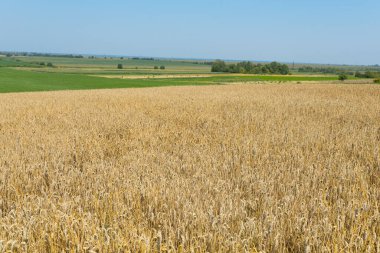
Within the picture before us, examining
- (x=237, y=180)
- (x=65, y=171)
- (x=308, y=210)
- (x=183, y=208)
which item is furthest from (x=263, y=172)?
(x=65, y=171)

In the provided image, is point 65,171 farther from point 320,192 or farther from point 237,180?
point 320,192

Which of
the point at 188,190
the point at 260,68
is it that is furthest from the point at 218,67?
the point at 188,190

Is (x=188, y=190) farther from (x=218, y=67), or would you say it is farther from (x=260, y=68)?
(x=218, y=67)

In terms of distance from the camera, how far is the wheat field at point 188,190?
276 cm

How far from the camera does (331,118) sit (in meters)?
11.3

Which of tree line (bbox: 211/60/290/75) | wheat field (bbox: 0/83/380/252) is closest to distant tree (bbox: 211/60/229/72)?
tree line (bbox: 211/60/290/75)

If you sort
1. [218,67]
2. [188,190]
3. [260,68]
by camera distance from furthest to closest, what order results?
1. [218,67]
2. [260,68]
3. [188,190]

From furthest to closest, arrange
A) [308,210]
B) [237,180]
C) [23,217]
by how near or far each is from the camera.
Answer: [237,180] → [308,210] → [23,217]

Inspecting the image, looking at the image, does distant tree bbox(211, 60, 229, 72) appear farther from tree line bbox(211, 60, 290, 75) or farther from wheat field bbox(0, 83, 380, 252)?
wheat field bbox(0, 83, 380, 252)

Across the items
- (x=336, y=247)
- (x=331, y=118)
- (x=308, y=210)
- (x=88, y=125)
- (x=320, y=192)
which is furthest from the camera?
(x=331, y=118)

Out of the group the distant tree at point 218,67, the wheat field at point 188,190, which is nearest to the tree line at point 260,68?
the distant tree at point 218,67

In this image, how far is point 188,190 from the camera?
389cm

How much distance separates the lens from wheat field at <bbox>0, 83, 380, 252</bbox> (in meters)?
2.76

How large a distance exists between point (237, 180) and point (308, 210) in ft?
4.02
